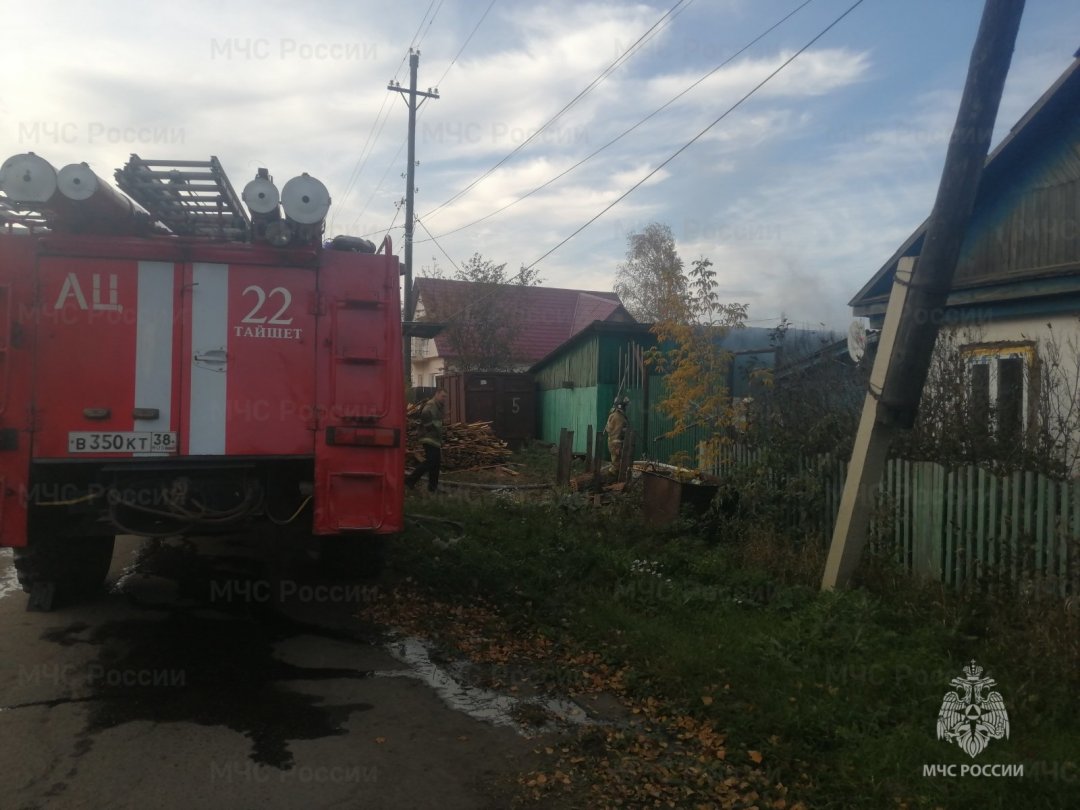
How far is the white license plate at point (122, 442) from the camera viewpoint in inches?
232

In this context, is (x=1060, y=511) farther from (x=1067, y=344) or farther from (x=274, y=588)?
(x=274, y=588)

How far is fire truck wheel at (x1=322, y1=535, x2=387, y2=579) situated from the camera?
7.50 metres

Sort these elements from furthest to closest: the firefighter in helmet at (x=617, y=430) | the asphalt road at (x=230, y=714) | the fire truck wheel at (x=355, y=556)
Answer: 1. the firefighter in helmet at (x=617, y=430)
2. the fire truck wheel at (x=355, y=556)
3. the asphalt road at (x=230, y=714)

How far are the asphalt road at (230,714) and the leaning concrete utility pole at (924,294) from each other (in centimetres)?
342

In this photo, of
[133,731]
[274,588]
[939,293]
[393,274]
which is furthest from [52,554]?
[939,293]

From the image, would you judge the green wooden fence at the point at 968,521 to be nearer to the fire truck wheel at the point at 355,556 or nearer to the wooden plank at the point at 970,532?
the wooden plank at the point at 970,532

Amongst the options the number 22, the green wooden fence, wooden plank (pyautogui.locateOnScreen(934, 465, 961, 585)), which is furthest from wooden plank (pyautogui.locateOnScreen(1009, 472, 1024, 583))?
the number 22

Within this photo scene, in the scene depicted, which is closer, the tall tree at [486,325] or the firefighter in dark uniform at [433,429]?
the firefighter in dark uniform at [433,429]

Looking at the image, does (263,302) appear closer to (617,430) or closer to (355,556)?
(355,556)

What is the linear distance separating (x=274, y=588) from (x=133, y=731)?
3304 millimetres

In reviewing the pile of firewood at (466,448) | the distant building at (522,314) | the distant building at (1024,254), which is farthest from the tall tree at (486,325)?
the distant building at (1024,254)

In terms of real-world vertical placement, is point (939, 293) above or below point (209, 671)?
above

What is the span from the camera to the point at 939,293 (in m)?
6.09

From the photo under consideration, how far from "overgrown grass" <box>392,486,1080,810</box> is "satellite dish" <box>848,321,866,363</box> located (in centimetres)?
469
